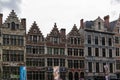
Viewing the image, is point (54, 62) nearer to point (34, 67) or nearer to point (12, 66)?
point (34, 67)

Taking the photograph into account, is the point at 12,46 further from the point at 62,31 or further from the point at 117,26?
the point at 117,26

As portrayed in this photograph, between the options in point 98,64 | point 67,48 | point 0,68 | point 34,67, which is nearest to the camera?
point 0,68

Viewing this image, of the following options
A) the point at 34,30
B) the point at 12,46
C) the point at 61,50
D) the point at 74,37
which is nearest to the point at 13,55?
the point at 12,46

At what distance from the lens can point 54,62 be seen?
5356 cm

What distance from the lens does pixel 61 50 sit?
5459cm

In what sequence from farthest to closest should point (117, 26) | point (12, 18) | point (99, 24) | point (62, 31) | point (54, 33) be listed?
point (117, 26)
point (99, 24)
point (62, 31)
point (54, 33)
point (12, 18)

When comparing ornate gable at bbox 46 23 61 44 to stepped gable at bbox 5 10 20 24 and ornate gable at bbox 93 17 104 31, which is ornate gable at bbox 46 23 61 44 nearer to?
stepped gable at bbox 5 10 20 24

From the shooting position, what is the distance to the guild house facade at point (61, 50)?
49.6m

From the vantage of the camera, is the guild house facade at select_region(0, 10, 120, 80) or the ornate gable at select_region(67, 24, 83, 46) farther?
the ornate gable at select_region(67, 24, 83, 46)

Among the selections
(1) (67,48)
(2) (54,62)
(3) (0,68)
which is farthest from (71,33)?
(3) (0,68)

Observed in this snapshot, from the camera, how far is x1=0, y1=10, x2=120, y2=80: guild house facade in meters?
49.6

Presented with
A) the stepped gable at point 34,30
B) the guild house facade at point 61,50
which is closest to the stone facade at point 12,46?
the guild house facade at point 61,50

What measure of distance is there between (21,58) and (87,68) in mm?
13605

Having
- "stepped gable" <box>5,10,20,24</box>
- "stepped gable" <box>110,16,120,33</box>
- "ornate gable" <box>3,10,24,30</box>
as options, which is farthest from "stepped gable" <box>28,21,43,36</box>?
"stepped gable" <box>110,16,120,33</box>
